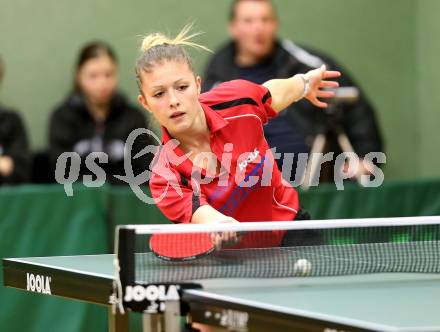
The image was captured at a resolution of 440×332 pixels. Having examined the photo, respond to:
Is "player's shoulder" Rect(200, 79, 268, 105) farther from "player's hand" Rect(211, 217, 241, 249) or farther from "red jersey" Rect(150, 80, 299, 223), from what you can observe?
"player's hand" Rect(211, 217, 241, 249)

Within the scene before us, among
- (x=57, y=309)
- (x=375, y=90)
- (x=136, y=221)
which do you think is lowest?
(x=57, y=309)

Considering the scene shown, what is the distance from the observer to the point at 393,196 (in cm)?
627

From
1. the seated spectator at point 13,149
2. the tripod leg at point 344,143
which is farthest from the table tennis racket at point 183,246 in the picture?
the tripod leg at point 344,143

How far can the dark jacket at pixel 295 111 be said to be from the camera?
6.55 m

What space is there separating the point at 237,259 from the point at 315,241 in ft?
2.04

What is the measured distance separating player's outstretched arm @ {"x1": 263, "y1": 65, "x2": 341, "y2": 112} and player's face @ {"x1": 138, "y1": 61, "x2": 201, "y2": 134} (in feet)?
1.64

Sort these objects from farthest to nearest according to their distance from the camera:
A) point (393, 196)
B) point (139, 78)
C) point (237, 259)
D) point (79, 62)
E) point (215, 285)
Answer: point (79, 62) → point (393, 196) → point (139, 78) → point (237, 259) → point (215, 285)

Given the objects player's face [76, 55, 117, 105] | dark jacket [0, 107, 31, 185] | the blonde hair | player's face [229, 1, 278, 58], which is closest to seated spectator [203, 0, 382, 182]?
player's face [229, 1, 278, 58]

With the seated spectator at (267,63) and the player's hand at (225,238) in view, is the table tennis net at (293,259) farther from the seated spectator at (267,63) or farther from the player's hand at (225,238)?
the seated spectator at (267,63)

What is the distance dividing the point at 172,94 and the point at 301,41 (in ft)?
17.7

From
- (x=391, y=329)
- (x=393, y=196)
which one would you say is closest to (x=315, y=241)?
(x=391, y=329)

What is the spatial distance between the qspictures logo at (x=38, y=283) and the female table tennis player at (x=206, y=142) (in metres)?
0.48

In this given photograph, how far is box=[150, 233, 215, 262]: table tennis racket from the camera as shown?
10.4 feet

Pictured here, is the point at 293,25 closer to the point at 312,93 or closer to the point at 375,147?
the point at 375,147
